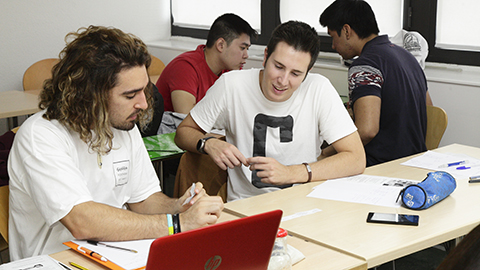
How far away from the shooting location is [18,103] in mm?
3686

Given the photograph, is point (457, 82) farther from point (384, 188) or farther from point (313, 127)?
point (384, 188)

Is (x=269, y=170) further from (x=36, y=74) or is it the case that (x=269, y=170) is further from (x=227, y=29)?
(x=36, y=74)

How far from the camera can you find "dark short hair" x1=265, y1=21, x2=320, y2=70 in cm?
200

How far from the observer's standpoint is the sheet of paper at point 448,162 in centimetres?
193

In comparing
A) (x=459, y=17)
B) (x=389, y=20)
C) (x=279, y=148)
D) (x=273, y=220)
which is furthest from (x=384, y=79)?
(x=273, y=220)

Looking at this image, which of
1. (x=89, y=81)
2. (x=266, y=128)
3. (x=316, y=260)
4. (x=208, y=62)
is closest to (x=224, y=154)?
(x=266, y=128)

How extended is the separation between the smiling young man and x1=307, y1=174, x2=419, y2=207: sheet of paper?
80 mm

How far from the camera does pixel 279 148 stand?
6.89ft

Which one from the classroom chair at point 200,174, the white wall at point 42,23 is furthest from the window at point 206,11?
the classroom chair at point 200,174

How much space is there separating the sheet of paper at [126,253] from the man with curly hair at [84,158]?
2 cm

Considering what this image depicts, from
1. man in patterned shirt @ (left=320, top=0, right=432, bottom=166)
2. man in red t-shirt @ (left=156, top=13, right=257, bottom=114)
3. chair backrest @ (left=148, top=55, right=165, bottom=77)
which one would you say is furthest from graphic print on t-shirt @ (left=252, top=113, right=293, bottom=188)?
chair backrest @ (left=148, top=55, right=165, bottom=77)

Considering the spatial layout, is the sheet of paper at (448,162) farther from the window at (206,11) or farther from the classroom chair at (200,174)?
the window at (206,11)

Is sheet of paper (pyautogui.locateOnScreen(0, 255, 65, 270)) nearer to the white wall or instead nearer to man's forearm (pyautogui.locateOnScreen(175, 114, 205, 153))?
man's forearm (pyautogui.locateOnScreen(175, 114, 205, 153))

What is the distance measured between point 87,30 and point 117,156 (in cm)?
40
